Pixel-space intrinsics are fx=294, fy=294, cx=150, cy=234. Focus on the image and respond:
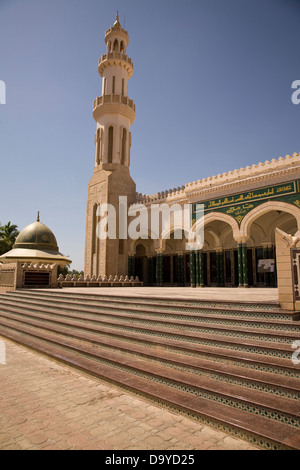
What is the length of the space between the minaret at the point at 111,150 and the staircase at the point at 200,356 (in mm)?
13369

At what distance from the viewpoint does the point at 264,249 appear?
53.9 ft

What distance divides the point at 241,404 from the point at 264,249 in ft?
47.1

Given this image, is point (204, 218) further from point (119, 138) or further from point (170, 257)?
point (119, 138)

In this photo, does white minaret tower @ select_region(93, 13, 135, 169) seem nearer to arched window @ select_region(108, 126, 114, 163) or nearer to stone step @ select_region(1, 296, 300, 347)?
arched window @ select_region(108, 126, 114, 163)

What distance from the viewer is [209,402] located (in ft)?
11.1

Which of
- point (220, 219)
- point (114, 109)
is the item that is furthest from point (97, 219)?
point (220, 219)

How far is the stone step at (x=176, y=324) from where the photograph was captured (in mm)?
4034

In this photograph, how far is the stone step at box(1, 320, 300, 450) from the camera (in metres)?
2.74

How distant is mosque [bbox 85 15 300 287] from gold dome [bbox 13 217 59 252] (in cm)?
1045

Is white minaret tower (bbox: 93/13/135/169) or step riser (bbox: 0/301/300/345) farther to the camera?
white minaret tower (bbox: 93/13/135/169)

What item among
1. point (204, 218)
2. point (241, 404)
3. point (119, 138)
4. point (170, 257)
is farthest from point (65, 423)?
point (119, 138)

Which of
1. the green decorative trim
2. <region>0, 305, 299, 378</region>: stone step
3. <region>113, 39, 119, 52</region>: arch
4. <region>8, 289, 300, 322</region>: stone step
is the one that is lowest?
<region>0, 305, 299, 378</region>: stone step

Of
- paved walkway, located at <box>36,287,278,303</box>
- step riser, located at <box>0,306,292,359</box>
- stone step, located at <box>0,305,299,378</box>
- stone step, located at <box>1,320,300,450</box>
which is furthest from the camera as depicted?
paved walkway, located at <box>36,287,278,303</box>

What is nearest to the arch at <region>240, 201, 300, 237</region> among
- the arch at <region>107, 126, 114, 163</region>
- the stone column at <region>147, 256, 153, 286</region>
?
the stone column at <region>147, 256, 153, 286</region>
